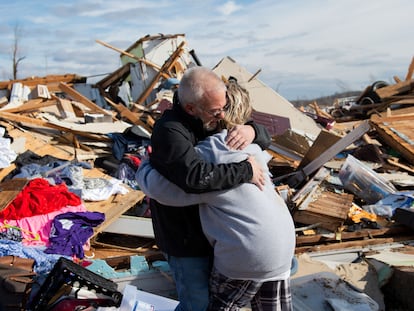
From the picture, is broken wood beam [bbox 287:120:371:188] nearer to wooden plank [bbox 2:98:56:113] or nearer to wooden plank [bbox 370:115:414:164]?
wooden plank [bbox 370:115:414:164]

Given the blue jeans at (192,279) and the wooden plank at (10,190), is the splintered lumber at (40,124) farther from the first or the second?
the blue jeans at (192,279)

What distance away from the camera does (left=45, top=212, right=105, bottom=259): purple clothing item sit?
4176 mm

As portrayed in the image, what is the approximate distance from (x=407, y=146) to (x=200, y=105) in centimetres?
637

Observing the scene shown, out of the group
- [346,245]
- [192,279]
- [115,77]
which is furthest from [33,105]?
[192,279]

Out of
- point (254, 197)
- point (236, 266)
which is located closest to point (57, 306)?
point (236, 266)

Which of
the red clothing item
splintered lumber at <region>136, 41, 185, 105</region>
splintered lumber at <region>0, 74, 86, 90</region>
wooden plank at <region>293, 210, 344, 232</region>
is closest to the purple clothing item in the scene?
the red clothing item

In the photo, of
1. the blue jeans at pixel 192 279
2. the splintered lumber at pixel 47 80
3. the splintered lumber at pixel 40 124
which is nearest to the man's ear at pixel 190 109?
the blue jeans at pixel 192 279

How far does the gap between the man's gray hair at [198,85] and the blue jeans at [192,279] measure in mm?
757

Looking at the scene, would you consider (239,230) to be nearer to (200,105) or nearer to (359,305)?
(200,105)

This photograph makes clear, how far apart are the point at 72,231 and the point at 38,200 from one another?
527 millimetres

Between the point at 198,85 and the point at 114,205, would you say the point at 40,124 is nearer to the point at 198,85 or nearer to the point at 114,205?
the point at 114,205

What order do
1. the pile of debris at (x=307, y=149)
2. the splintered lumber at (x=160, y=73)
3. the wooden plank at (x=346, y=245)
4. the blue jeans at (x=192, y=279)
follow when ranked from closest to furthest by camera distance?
the blue jeans at (x=192, y=279) → the wooden plank at (x=346, y=245) → the pile of debris at (x=307, y=149) → the splintered lumber at (x=160, y=73)

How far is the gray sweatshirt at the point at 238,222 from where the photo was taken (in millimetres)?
1972

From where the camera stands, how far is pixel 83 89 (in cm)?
1384
